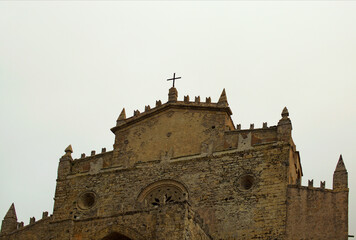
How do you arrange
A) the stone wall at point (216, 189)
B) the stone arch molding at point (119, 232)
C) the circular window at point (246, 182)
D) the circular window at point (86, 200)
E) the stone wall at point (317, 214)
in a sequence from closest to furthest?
the stone arch molding at point (119, 232) < the stone wall at point (317, 214) < the stone wall at point (216, 189) < the circular window at point (246, 182) < the circular window at point (86, 200)

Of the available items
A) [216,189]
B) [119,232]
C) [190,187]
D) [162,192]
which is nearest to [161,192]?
[162,192]

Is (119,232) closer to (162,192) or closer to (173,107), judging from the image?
(162,192)

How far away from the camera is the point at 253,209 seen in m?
29.8

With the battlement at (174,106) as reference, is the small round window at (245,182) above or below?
below

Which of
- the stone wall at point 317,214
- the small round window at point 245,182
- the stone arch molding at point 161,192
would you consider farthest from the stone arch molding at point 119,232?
the stone wall at point 317,214

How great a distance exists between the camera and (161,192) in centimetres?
3219

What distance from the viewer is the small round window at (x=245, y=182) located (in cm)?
3056

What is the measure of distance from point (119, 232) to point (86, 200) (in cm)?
615

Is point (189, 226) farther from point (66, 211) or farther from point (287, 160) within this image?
point (66, 211)

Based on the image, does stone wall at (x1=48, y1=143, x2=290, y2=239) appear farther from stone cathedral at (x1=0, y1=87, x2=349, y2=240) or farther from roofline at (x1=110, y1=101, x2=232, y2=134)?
roofline at (x1=110, y1=101, x2=232, y2=134)

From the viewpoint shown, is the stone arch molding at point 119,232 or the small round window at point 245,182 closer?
the stone arch molding at point 119,232

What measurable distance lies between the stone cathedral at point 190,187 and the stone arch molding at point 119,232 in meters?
0.04

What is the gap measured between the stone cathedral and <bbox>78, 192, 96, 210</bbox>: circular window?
0.05 meters

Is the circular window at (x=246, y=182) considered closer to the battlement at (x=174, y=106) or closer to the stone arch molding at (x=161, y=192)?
the stone arch molding at (x=161, y=192)
